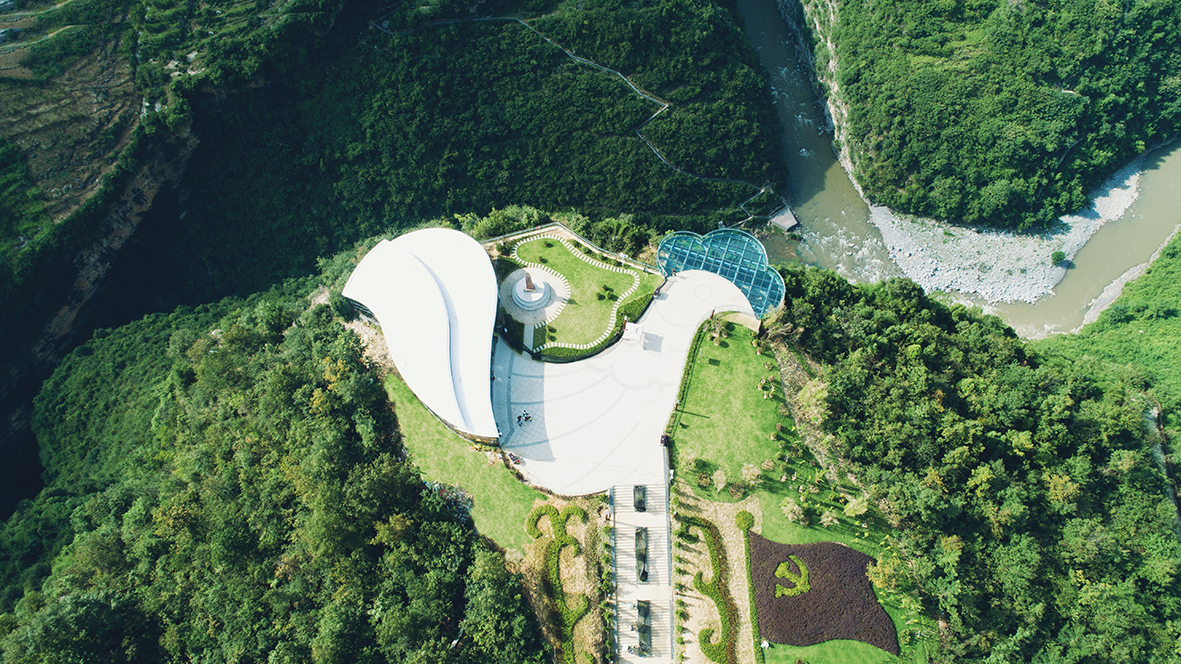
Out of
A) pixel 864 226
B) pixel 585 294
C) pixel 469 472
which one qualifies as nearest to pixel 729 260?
pixel 585 294

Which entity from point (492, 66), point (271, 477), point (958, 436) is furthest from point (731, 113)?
point (271, 477)

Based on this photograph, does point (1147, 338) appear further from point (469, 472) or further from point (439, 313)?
point (439, 313)

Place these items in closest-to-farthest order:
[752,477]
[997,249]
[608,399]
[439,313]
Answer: [752,477] → [439,313] → [608,399] → [997,249]

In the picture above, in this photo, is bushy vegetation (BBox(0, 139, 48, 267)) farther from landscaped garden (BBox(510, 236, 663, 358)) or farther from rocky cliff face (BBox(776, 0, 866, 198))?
rocky cliff face (BBox(776, 0, 866, 198))

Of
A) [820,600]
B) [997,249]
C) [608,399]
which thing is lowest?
[820,600]

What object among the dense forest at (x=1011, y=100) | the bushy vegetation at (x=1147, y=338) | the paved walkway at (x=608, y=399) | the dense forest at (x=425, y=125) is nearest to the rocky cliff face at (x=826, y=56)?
the dense forest at (x=1011, y=100)

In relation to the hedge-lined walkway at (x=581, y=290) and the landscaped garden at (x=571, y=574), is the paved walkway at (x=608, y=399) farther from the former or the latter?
the landscaped garden at (x=571, y=574)
